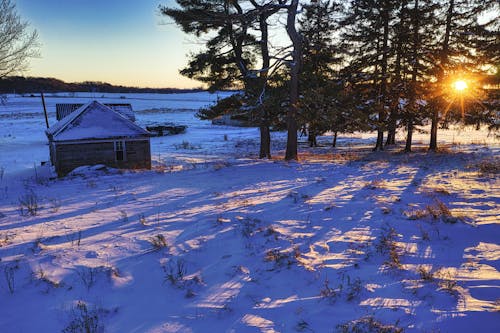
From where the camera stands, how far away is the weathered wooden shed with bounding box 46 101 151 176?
1767cm

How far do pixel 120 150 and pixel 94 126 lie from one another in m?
1.95

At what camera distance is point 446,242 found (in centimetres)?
538

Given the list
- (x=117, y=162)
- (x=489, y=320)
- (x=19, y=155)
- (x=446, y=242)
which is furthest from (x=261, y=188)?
(x=19, y=155)

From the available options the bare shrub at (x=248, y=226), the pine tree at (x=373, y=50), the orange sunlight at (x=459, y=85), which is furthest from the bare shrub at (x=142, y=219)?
the orange sunlight at (x=459, y=85)

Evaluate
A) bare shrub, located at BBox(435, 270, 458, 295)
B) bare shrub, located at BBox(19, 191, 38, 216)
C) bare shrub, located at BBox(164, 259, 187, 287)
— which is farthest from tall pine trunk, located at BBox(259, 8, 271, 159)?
bare shrub, located at BBox(435, 270, 458, 295)

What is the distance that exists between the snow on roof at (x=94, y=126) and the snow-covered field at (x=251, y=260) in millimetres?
10138

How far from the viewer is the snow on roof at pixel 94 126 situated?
1765cm

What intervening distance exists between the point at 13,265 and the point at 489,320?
600 cm

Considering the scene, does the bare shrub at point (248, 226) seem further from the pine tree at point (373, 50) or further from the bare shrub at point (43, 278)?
the pine tree at point (373, 50)

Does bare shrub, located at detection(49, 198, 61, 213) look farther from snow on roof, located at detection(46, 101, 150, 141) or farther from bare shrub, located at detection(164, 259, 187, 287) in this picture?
snow on roof, located at detection(46, 101, 150, 141)

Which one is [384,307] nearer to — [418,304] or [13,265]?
[418,304]

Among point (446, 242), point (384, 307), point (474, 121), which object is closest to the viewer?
point (384, 307)

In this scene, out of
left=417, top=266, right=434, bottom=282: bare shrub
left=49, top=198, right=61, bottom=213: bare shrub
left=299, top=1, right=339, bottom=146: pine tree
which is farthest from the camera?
left=299, top=1, right=339, bottom=146: pine tree

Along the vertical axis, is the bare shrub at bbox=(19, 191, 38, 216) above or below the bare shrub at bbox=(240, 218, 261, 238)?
above
